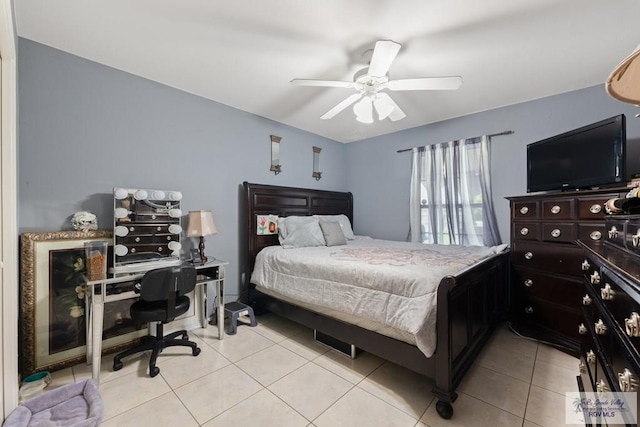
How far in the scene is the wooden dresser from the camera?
6.93 ft

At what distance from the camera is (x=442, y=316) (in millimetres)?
1538

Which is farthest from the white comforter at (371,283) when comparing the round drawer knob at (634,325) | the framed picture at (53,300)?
the framed picture at (53,300)

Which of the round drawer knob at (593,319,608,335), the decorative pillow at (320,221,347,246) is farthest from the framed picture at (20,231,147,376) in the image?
the round drawer knob at (593,319,608,335)

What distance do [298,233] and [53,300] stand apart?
85.4 inches

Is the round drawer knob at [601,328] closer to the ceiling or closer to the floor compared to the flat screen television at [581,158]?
closer to the floor

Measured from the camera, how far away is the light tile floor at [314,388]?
5.02 feet

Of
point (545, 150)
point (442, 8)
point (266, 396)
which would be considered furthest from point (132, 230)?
point (545, 150)

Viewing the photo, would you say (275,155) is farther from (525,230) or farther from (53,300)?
(525,230)

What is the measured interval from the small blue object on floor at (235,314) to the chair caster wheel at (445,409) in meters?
1.91

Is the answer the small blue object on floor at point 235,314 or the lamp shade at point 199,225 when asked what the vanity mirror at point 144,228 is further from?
the small blue object on floor at point 235,314

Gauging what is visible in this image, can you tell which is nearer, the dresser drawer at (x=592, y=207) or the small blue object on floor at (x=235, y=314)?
the dresser drawer at (x=592, y=207)

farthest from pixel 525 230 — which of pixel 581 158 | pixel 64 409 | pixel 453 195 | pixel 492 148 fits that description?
pixel 64 409

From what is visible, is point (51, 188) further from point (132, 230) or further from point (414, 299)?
point (414, 299)

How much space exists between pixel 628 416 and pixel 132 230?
2.95 meters
